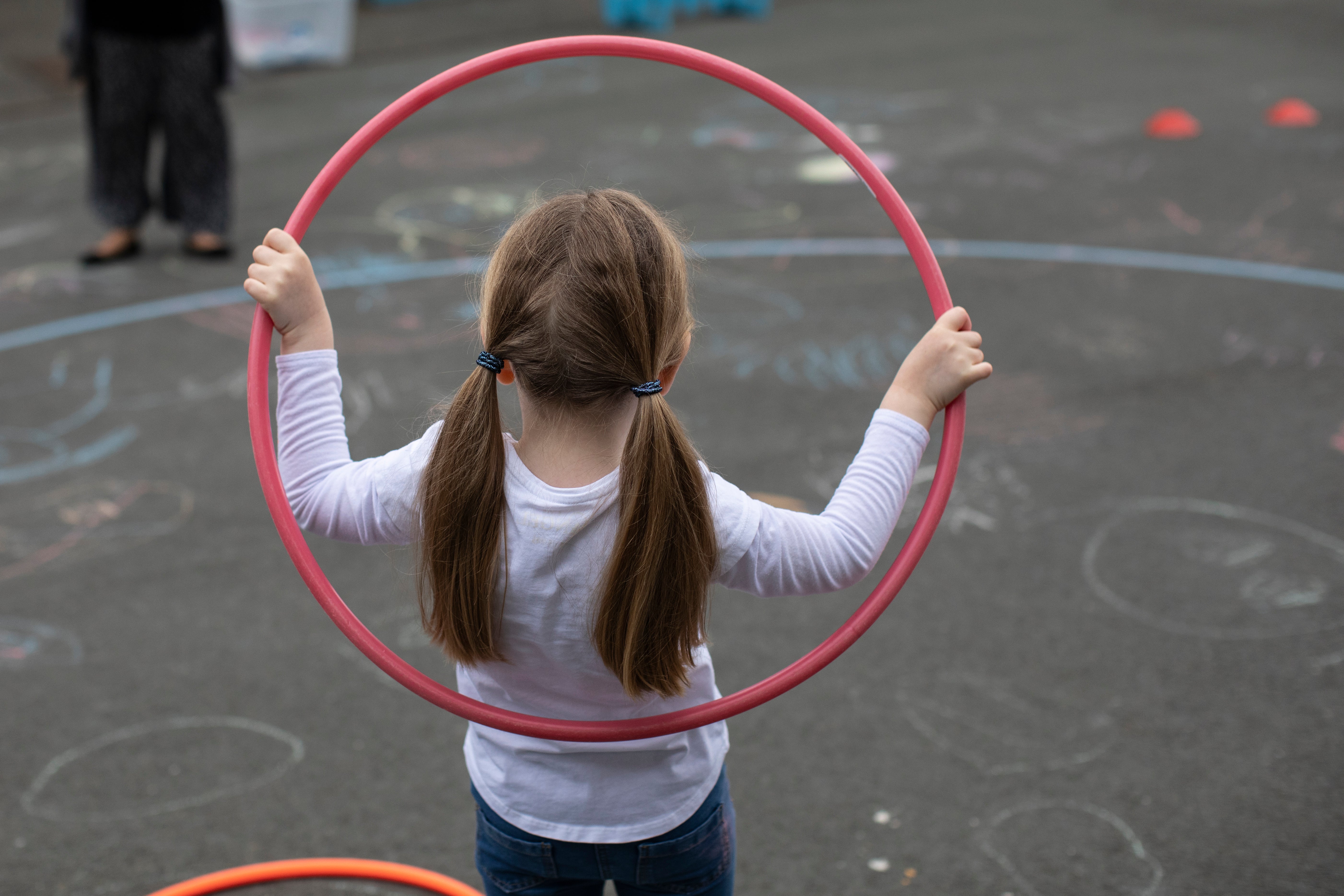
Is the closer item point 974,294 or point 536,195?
point 536,195

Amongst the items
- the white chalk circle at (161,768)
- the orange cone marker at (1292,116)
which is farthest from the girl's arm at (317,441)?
the orange cone marker at (1292,116)

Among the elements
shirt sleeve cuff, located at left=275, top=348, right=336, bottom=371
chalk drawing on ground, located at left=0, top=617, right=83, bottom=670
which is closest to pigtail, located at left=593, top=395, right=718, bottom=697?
shirt sleeve cuff, located at left=275, top=348, right=336, bottom=371

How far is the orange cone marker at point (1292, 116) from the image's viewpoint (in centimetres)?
726

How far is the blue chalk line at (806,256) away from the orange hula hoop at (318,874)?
3.23m

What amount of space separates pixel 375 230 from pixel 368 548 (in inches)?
112

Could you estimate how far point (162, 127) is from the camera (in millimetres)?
5977

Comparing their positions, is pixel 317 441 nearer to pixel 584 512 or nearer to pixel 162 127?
pixel 584 512

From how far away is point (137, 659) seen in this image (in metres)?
3.15

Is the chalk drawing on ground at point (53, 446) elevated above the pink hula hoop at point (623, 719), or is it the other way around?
the pink hula hoop at point (623, 719)

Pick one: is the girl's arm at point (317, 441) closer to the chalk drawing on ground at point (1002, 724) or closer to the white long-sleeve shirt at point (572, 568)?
the white long-sleeve shirt at point (572, 568)

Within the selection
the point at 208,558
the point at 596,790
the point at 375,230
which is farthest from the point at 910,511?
the point at 375,230

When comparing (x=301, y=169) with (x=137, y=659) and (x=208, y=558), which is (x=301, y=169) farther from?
(x=137, y=659)

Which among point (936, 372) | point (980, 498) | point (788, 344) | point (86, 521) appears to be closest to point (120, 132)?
point (86, 521)

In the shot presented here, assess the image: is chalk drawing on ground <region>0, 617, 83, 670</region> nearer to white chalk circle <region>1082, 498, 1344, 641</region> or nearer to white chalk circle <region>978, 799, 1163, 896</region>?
white chalk circle <region>978, 799, 1163, 896</region>
